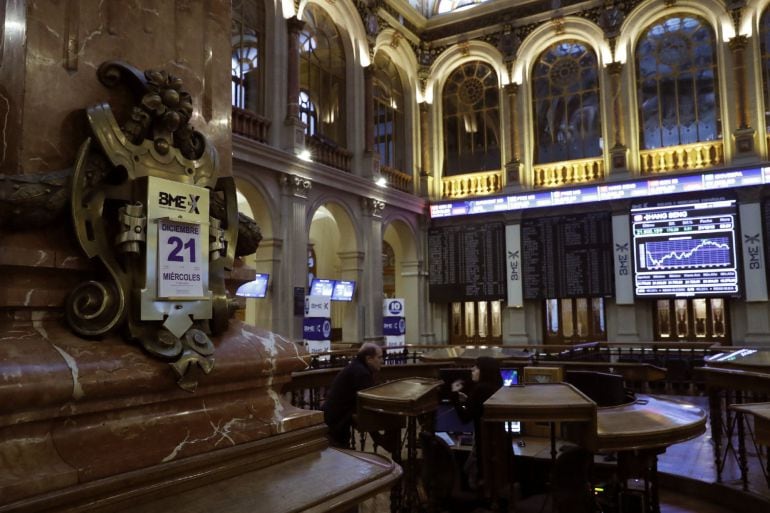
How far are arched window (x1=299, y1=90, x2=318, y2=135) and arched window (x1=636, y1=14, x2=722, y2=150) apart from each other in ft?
25.8

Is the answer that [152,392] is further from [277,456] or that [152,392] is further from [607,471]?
[607,471]

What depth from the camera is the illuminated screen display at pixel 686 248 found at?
12.3 metres

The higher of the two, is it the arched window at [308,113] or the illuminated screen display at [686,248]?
the arched window at [308,113]

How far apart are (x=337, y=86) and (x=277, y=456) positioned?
42.4 feet

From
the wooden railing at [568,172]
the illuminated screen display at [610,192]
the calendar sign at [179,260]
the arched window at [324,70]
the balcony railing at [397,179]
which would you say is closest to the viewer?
the calendar sign at [179,260]

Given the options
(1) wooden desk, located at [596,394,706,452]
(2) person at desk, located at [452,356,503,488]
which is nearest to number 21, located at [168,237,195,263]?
(1) wooden desk, located at [596,394,706,452]

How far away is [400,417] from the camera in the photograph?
3150 millimetres

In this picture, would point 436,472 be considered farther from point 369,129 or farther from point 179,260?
point 369,129

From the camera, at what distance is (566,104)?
14789 mm

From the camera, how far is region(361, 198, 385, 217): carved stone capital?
1365 cm

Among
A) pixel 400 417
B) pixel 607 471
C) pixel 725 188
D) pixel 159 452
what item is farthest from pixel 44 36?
pixel 725 188

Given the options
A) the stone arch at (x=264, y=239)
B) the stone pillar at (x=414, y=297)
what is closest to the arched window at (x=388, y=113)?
the stone pillar at (x=414, y=297)

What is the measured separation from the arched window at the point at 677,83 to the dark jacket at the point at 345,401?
1228cm

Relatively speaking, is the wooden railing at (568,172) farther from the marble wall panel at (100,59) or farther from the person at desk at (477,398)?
the marble wall panel at (100,59)
